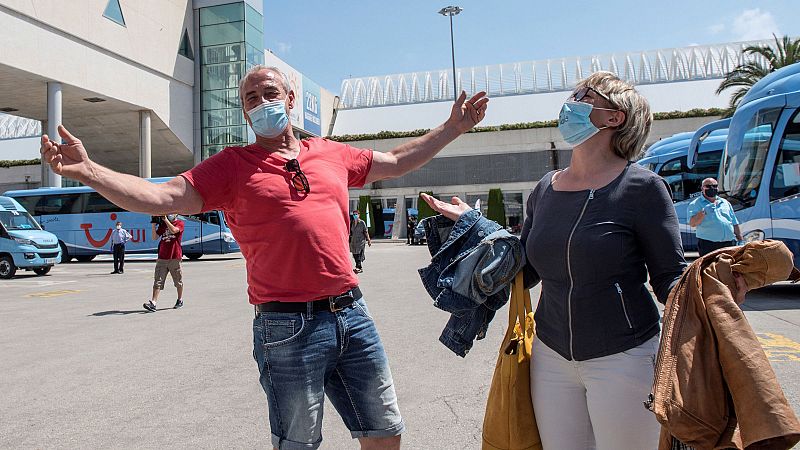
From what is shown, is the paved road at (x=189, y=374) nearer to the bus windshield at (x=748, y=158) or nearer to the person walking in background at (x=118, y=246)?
the bus windshield at (x=748, y=158)

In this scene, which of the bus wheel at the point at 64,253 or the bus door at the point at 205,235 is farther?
the bus wheel at the point at 64,253

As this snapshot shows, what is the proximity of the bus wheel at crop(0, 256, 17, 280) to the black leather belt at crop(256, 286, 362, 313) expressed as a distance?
63.5 ft

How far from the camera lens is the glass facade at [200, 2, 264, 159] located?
122 ft

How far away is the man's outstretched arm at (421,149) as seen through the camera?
3025 mm

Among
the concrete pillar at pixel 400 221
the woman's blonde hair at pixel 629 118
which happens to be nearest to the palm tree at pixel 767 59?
the concrete pillar at pixel 400 221

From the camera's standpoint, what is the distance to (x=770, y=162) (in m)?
9.73

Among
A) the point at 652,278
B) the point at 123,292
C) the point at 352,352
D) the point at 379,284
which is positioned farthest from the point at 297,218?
the point at 123,292

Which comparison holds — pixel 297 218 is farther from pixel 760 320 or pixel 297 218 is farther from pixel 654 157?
pixel 654 157

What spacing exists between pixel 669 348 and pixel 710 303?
0.18m

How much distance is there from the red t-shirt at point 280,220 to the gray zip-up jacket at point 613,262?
0.88 metres

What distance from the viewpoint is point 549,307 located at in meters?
2.28

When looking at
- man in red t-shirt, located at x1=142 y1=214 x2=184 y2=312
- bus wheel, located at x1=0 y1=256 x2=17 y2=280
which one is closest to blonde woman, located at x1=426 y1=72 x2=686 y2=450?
man in red t-shirt, located at x1=142 y1=214 x2=184 y2=312

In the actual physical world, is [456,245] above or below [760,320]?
above

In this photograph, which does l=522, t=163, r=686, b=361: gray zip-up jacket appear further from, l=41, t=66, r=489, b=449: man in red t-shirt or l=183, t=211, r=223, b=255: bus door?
l=183, t=211, r=223, b=255: bus door
